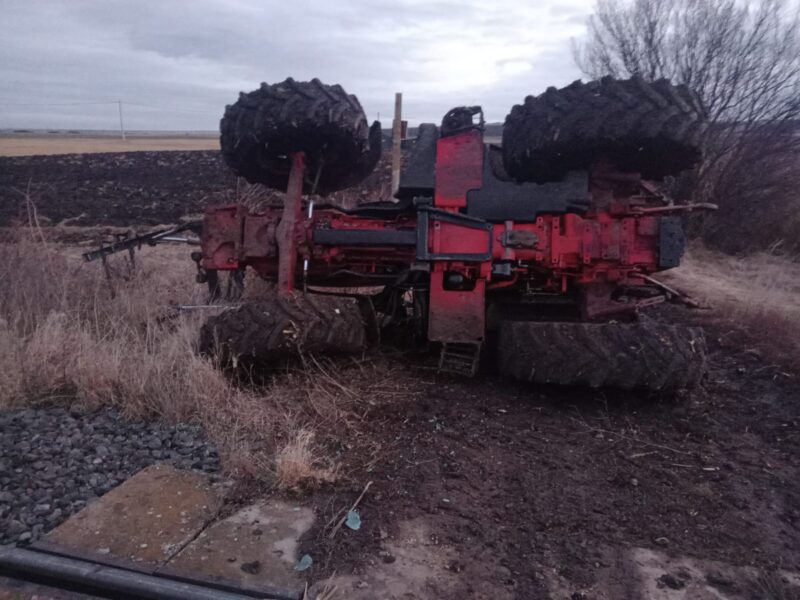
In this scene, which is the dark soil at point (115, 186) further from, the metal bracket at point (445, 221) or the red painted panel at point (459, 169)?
the metal bracket at point (445, 221)

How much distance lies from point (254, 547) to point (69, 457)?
4.72 feet

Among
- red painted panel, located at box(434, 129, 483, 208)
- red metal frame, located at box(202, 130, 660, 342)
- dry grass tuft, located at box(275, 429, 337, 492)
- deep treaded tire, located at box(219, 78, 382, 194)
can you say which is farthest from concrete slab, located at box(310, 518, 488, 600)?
deep treaded tire, located at box(219, 78, 382, 194)

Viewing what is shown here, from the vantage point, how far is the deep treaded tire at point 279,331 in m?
4.95

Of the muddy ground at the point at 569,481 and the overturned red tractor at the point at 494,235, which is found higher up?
the overturned red tractor at the point at 494,235

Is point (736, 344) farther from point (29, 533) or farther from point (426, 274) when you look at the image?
point (29, 533)

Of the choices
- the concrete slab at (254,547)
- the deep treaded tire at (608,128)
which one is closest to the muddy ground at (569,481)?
the concrete slab at (254,547)

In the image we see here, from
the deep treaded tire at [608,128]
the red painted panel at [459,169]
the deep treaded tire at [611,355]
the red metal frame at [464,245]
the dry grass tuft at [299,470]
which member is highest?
the deep treaded tire at [608,128]

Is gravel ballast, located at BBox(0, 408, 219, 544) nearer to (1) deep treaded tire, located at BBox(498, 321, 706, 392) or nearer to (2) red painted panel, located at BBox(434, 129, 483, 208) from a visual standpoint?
(1) deep treaded tire, located at BBox(498, 321, 706, 392)

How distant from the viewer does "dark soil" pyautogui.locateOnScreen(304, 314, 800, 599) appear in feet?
10.6

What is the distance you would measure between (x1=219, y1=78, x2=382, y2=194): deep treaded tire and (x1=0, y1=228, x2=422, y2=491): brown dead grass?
149 cm

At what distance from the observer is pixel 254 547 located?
3148 millimetres

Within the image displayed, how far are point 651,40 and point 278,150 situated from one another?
11.8 metres

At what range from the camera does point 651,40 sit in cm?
1483

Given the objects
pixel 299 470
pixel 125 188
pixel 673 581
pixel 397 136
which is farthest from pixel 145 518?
pixel 125 188
